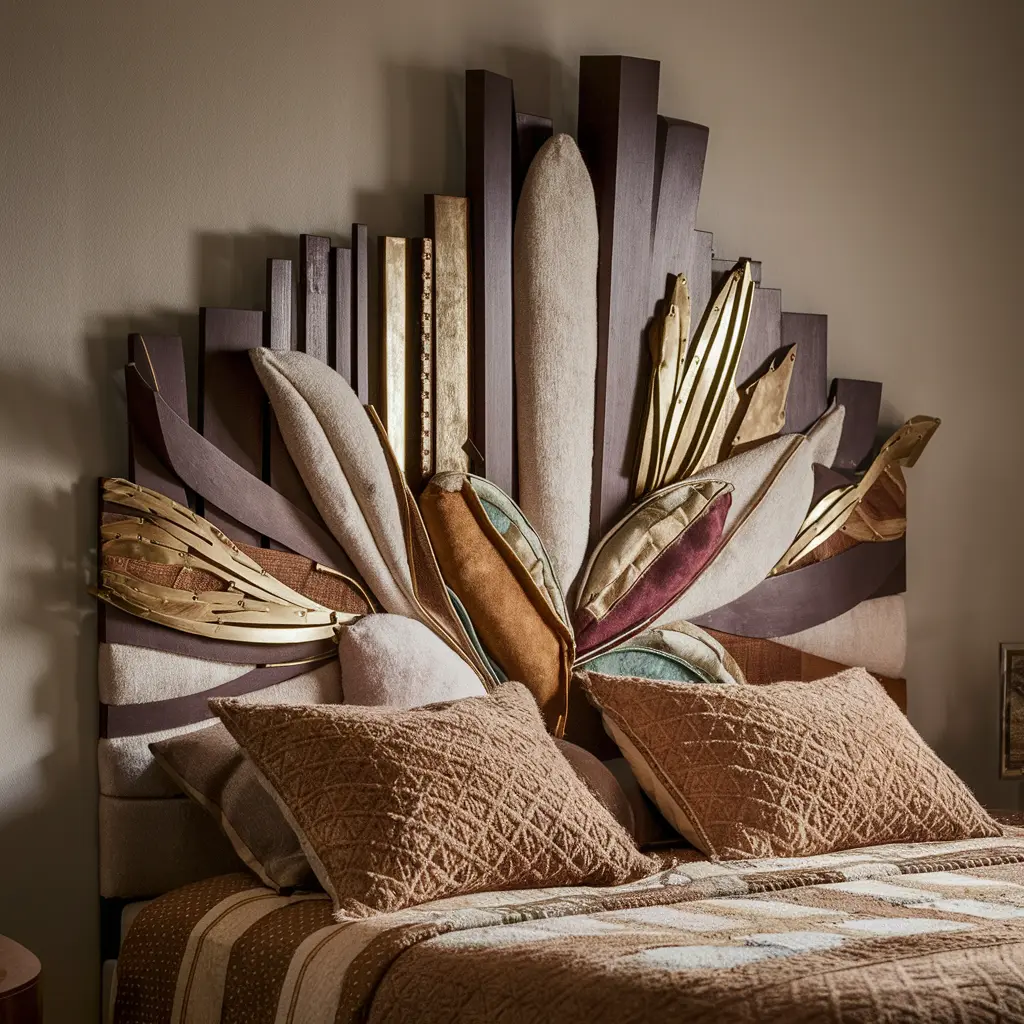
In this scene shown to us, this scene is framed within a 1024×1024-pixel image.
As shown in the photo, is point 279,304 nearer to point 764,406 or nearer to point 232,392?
point 232,392

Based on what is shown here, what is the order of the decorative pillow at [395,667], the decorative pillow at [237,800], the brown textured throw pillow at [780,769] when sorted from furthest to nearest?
the decorative pillow at [395,667]
the brown textured throw pillow at [780,769]
the decorative pillow at [237,800]

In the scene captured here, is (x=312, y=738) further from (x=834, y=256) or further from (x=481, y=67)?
(x=834, y=256)

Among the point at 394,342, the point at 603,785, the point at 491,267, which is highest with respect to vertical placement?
the point at 491,267

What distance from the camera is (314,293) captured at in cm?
236

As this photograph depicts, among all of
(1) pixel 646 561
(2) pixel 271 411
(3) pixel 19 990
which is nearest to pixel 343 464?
(2) pixel 271 411

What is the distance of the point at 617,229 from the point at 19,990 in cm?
177

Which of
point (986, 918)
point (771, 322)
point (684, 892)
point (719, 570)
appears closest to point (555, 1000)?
point (684, 892)

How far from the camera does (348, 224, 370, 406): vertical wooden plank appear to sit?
7.87ft

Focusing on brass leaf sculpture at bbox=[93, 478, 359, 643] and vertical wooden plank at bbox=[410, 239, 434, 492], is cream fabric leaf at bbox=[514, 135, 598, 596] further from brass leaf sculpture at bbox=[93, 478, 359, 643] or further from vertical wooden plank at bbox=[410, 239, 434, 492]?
brass leaf sculpture at bbox=[93, 478, 359, 643]

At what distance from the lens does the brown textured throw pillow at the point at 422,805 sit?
1.73 meters

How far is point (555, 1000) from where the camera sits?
1.33 m

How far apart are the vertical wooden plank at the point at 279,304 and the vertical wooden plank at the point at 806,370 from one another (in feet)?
3.77

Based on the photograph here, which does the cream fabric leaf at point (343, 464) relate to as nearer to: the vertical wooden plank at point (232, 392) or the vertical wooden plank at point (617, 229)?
the vertical wooden plank at point (232, 392)

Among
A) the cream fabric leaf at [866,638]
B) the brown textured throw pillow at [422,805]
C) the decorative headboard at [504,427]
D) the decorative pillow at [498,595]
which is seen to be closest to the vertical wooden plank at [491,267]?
the decorative headboard at [504,427]
